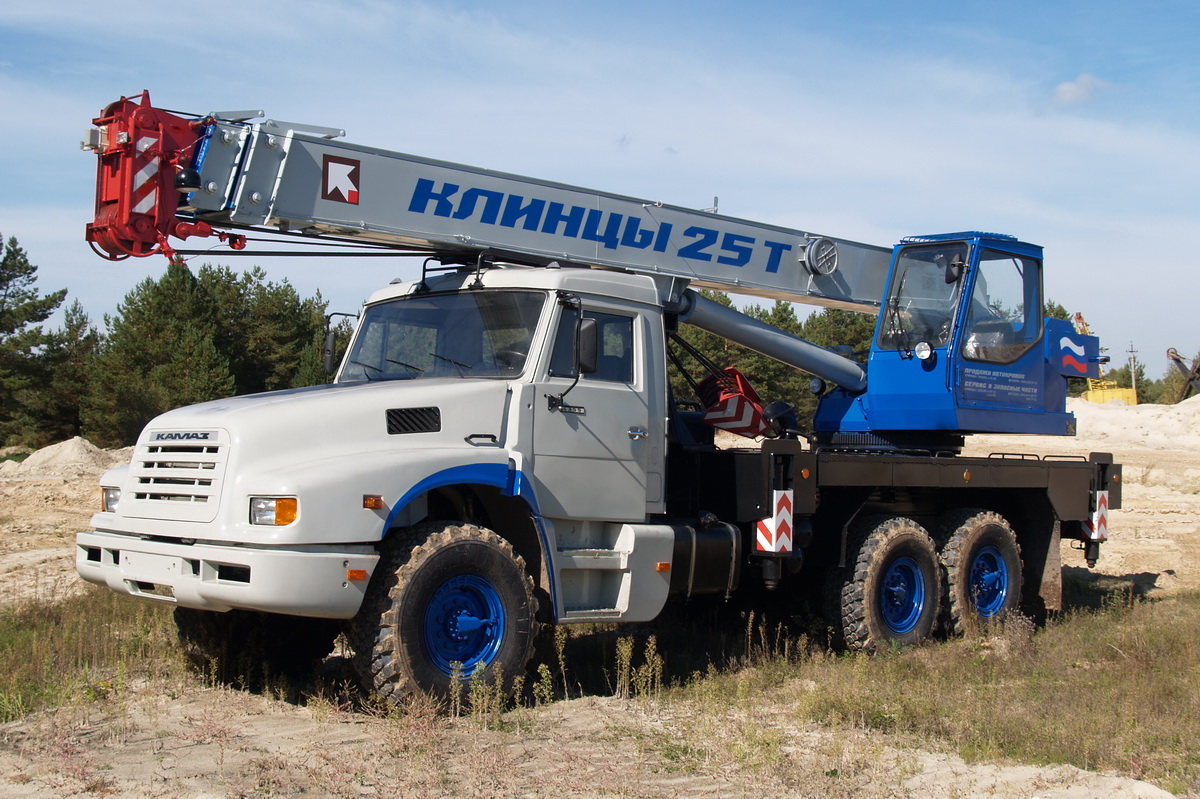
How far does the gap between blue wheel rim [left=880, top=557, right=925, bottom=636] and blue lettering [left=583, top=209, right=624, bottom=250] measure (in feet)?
11.8

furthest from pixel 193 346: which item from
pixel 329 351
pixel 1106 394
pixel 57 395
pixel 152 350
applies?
pixel 1106 394

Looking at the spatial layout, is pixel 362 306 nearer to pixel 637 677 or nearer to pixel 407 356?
pixel 407 356

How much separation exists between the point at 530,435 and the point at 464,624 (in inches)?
50.5

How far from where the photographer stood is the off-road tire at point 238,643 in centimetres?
771

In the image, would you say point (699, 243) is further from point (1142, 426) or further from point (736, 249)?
point (1142, 426)

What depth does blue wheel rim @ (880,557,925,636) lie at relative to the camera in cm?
968

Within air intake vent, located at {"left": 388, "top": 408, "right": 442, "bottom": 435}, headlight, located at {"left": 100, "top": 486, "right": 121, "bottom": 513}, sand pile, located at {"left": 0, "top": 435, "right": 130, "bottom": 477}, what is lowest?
sand pile, located at {"left": 0, "top": 435, "right": 130, "bottom": 477}

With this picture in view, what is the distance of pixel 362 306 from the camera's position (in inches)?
344

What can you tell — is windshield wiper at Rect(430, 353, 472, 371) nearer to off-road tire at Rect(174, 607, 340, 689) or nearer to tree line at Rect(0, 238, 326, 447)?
off-road tire at Rect(174, 607, 340, 689)

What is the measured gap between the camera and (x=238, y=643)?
7781 mm

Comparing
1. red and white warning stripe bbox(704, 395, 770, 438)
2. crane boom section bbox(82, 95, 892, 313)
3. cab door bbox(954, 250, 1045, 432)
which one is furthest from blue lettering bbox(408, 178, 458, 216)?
cab door bbox(954, 250, 1045, 432)

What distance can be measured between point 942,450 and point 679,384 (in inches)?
106

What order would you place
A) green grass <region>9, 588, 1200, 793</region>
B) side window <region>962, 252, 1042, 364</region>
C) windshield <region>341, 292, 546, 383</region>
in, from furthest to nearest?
1. side window <region>962, 252, 1042, 364</region>
2. windshield <region>341, 292, 546, 383</region>
3. green grass <region>9, 588, 1200, 793</region>

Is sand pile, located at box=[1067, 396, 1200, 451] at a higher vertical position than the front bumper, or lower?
higher
